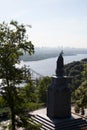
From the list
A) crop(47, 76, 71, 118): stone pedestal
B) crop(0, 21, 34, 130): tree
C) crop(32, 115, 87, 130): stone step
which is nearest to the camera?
crop(0, 21, 34, 130): tree

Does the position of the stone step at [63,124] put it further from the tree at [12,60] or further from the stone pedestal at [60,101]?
the tree at [12,60]

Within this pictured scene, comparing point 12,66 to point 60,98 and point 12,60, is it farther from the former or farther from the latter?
point 60,98

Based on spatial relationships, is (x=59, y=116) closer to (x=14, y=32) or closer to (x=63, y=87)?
(x=63, y=87)

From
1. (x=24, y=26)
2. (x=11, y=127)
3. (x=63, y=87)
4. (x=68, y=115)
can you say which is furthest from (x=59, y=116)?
(x=24, y=26)

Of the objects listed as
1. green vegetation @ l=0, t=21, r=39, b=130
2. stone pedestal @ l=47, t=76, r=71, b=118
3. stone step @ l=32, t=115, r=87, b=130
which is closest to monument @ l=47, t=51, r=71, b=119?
stone pedestal @ l=47, t=76, r=71, b=118

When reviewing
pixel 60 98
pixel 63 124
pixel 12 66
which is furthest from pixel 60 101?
pixel 12 66

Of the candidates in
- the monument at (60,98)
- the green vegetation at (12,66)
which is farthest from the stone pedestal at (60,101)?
the green vegetation at (12,66)

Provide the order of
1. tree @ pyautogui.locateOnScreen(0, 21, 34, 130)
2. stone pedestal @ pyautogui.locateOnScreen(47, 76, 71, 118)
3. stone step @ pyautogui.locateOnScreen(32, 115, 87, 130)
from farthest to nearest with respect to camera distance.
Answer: stone pedestal @ pyautogui.locateOnScreen(47, 76, 71, 118), stone step @ pyautogui.locateOnScreen(32, 115, 87, 130), tree @ pyautogui.locateOnScreen(0, 21, 34, 130)

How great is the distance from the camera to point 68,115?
23.0 meters

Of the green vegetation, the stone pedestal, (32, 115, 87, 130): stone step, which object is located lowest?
(32, 115, 87, 130): stone step

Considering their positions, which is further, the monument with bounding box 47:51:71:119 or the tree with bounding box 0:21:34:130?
the monument with bounding box 47:51:71:119

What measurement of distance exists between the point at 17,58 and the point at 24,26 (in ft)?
5.01

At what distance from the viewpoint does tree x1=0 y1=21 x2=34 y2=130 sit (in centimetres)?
1227

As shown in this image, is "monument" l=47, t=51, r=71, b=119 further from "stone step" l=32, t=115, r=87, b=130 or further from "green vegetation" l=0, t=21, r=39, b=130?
"green vegetation" l=0, t=21, r=39, b=130
